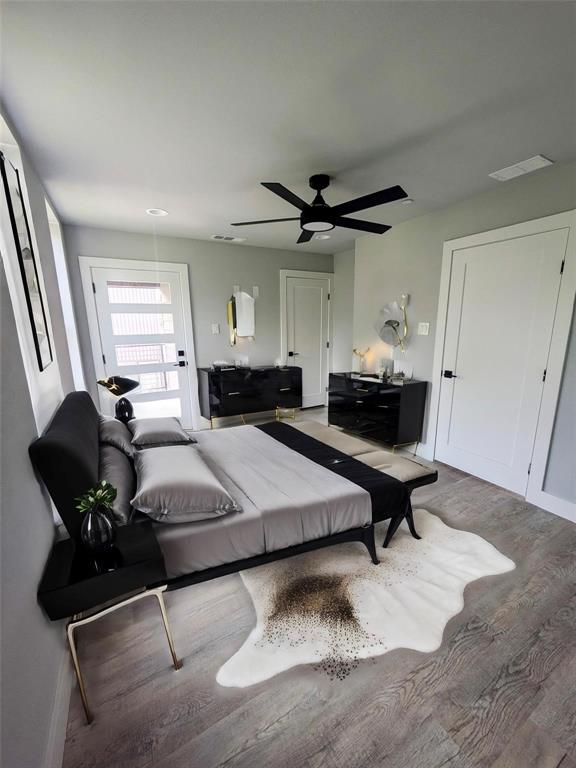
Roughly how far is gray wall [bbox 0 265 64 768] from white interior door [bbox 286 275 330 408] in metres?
4.06

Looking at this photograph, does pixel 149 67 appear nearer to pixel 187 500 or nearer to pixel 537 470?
pixel 187 500

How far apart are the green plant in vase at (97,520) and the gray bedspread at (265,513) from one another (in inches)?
10.5

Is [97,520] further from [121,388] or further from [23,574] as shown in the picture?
[121,388]

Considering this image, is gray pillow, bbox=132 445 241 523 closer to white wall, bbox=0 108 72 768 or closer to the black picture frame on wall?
white wall, bbox=0 108 72 768

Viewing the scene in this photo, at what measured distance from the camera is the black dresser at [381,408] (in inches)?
132

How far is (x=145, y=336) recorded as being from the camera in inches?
160

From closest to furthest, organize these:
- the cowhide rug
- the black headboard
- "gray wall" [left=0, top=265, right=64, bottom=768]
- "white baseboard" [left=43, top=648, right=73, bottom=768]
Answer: "gray wall" [left=0, top=265, right=64, bottom=768] < "white baseboard" [left=43, top=648, right=73, bottom=768] < the black headboard < the cowhide rug

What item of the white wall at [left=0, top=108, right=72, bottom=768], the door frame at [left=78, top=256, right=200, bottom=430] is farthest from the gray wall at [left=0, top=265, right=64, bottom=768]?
the door frame at [left=78, top=256, right=200, bottom=430]

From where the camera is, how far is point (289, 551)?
5.55 ft

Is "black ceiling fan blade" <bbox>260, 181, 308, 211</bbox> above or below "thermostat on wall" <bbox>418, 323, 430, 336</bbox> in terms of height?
above

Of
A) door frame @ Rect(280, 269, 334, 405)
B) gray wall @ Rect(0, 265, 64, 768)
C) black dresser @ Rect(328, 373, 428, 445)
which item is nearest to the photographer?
gray wall @ Rect(0, 265, 64, 768)

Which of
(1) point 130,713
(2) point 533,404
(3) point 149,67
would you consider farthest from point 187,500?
(2) point 533,404

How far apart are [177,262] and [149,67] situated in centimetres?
285

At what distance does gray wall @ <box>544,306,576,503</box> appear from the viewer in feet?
7.66
